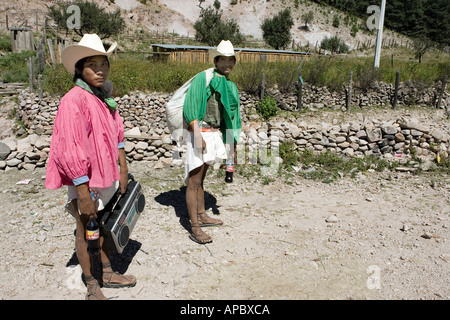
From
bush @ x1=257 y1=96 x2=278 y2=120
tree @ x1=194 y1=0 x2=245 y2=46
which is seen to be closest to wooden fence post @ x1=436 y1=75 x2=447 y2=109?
bush @ x1=257 y1=96 x2=278 y2=120

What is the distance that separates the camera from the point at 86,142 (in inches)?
90.9

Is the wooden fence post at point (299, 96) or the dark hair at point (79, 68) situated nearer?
the dark hair at point (79, 68)

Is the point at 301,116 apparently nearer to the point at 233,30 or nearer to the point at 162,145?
the point at 162,145

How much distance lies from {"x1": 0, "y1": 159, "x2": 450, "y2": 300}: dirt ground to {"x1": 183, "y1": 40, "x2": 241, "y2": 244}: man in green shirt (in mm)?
515

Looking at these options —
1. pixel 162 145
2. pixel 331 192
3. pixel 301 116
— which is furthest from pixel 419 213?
pixel 301 116

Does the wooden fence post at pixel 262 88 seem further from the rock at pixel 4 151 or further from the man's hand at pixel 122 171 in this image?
the man's hand at pixel 122 171

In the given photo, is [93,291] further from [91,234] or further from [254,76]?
[254,76]

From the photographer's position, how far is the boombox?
258cm

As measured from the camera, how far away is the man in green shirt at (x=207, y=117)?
11.3ft

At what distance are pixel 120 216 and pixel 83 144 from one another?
694 mm

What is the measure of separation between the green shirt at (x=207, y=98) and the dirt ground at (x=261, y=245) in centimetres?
129

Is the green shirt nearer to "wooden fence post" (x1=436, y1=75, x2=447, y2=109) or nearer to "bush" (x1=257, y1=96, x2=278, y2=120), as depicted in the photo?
"bush" (x1=257, y1=96, x2=278, y2=120)

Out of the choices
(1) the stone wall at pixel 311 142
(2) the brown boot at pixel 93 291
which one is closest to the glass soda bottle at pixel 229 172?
(2) the brown boot at pixel 93 291
